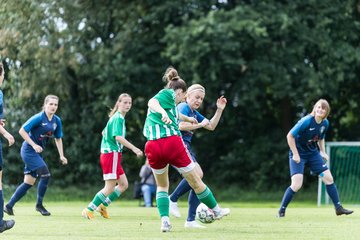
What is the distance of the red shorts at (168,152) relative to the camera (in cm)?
970

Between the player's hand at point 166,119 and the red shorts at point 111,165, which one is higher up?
the player's hand at point 166,119

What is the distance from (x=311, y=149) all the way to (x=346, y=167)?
1099cm

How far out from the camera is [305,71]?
2358cm

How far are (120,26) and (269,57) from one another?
4688 mm

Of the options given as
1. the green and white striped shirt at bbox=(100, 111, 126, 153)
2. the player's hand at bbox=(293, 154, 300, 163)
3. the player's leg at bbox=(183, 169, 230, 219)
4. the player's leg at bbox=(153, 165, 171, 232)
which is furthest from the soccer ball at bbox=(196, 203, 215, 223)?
the player's hand at bbox=(293, 154, 300, 163)

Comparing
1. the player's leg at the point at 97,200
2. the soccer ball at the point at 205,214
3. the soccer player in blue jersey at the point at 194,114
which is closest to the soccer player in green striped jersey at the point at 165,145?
the soccer ball at the point at 205,214

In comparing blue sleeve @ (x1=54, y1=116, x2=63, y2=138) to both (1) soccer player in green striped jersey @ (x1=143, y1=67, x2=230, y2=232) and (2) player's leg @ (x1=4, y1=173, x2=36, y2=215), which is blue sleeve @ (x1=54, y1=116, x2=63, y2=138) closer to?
(2) player's leg @ (x1=4, y1=173, x2=36, y2=215)

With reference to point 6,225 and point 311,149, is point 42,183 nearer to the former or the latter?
point 311,149

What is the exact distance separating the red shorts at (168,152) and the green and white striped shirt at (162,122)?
0.06 metres

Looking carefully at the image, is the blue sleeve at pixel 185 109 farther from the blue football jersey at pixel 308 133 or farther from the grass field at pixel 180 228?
the blue football jersey at pixel 308 133

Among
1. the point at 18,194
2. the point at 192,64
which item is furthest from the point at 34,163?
the point at 192,64

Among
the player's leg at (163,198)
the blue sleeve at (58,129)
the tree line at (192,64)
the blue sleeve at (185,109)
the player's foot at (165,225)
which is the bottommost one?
the player's foot at (165,225)

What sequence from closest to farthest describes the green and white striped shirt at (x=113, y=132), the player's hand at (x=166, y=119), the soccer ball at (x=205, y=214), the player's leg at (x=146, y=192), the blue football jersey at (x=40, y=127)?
the player's hand at (x=166, y=119)
the soccer ball at (x=205, y=214)
the green and white striped shirt at (x=113, y=132)
the blue football jersey at (x=40, y=127)
the player's leg at (x=146, y=192)

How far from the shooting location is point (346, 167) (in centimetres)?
2430
